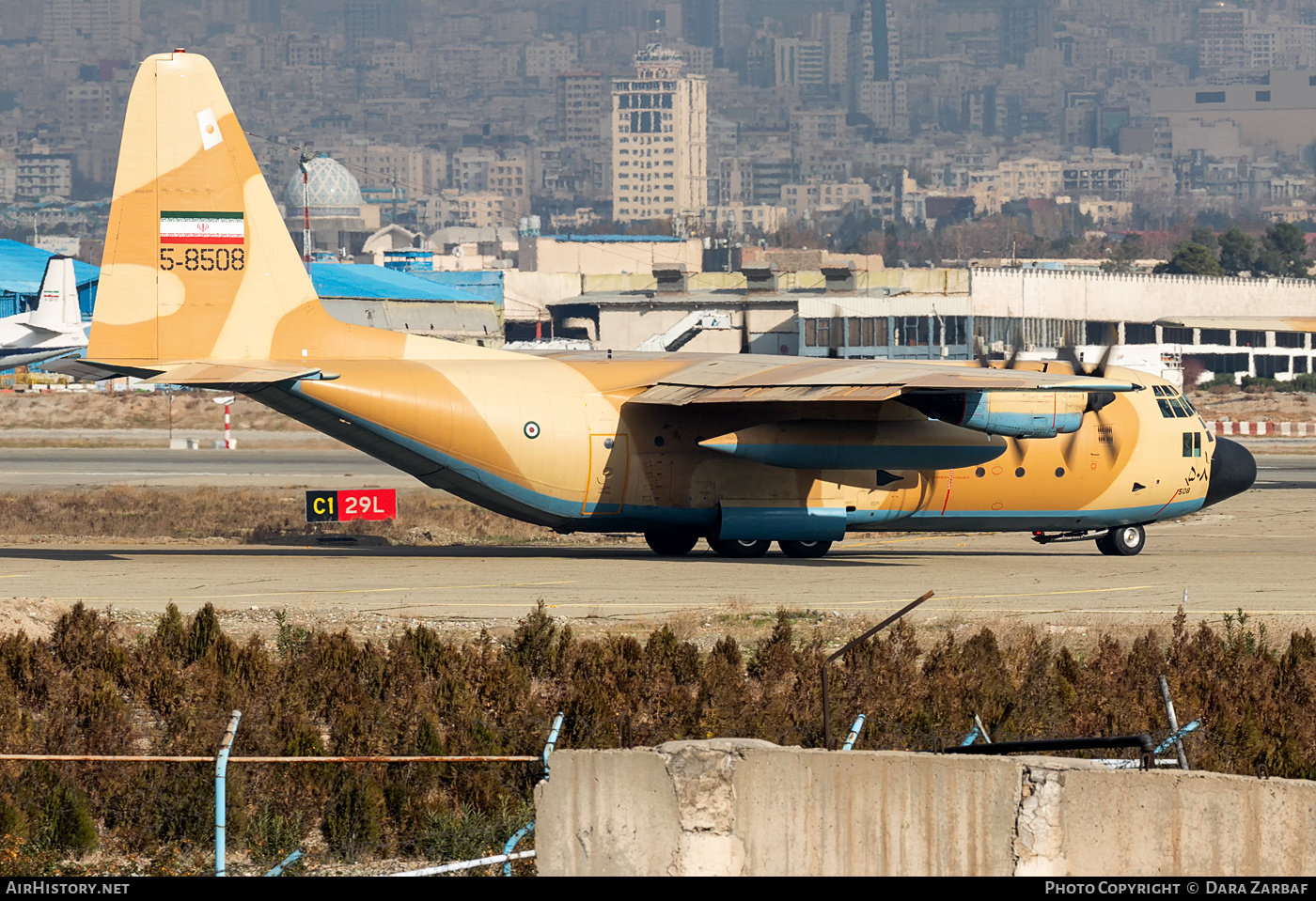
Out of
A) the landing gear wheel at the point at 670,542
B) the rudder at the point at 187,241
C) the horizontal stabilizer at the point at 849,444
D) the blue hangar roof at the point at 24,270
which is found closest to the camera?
the rudder at the point at 187,241

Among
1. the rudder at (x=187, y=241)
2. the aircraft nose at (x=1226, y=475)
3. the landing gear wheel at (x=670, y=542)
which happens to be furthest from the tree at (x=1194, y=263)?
the rudder at (x=187, y=241)

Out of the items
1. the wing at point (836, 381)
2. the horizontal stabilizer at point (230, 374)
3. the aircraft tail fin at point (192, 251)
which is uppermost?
the aircraft tail fin at point (192, 251)

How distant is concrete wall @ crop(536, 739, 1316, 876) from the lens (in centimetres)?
1259

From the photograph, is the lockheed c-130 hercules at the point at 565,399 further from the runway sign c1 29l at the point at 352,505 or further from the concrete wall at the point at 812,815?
the concrete wall at the point at 812,815

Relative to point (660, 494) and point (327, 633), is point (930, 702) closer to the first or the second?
point (327, 633)

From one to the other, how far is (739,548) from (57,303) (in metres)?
59.1

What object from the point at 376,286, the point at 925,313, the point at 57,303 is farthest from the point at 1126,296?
the point at 57,303

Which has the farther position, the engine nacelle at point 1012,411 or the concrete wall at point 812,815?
the engine nacelle at point 1012,411

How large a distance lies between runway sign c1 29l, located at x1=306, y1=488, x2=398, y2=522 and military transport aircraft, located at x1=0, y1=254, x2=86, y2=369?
4681cm

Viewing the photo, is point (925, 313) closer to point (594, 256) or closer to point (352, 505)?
point (352, 505)

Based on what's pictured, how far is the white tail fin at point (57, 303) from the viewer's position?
82938mm

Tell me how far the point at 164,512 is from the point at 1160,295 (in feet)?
322

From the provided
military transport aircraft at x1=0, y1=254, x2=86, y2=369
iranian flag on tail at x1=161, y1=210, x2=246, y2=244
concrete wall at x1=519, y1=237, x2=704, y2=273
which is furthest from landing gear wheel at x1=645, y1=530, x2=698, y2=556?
concrete wall at x1=519, y1=237, x2=704, y2=273

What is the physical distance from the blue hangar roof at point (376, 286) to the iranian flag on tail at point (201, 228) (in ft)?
268
